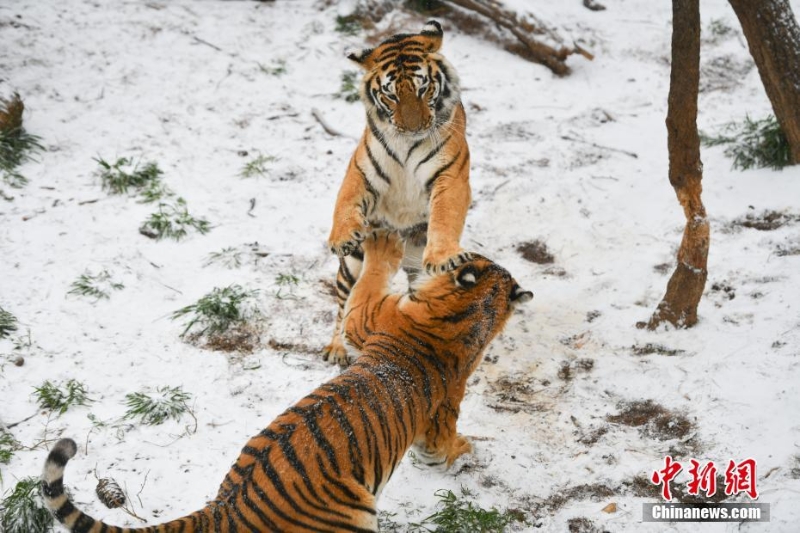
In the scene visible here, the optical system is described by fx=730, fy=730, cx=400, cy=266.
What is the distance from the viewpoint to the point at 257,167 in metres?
6.45

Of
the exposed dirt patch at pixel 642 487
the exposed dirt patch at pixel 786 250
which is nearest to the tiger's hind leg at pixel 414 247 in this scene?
the exposed dirt patch at pixel 642 487

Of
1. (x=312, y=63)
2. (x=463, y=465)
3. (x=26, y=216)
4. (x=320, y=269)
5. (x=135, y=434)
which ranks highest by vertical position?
(x=312, y=63)

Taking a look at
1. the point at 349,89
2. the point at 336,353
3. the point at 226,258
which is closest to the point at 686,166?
the point at 336,353

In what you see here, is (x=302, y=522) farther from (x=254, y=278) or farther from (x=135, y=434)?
(x=254, y=278)

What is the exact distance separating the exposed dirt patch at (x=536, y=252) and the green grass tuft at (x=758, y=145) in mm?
1785

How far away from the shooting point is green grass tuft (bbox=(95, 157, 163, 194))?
594 cm

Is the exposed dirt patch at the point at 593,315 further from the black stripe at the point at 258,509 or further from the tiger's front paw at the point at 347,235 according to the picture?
the black stripe at the point at 258,509

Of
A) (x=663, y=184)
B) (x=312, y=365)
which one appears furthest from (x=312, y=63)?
(x=312, y=365)

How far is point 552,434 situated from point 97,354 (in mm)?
2733

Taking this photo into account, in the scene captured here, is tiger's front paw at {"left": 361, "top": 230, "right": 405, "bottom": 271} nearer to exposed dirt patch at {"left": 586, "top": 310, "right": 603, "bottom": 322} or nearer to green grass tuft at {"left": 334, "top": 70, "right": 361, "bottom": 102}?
exposed dirt patch at {"left": 586, "top": 310, "right": 603, "bottom": 322}

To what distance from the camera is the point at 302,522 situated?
2.67m

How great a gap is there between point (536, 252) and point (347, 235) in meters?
2.12

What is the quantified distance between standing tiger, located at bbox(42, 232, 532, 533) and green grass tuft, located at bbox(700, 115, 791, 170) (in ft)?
11.0

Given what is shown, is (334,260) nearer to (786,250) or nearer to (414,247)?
(414,247)
